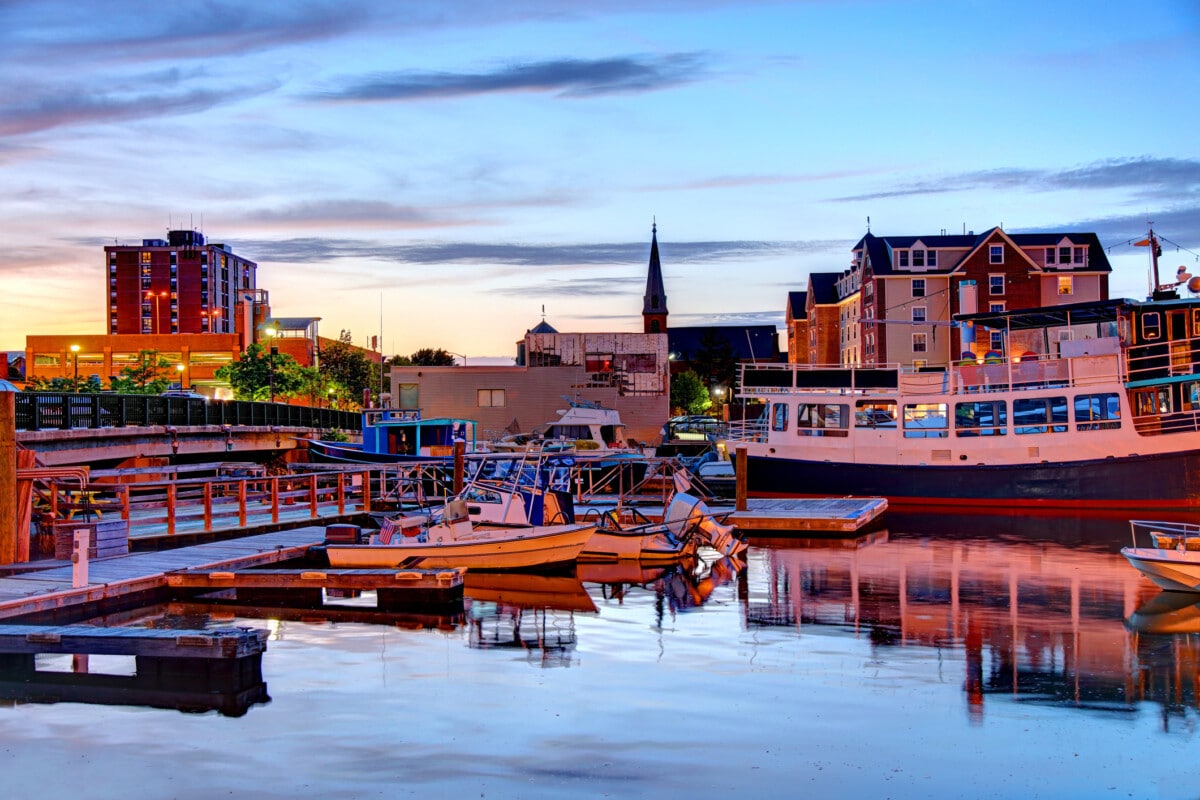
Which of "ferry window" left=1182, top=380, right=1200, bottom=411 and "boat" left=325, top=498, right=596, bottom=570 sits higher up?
"ferry window" left=1182, top=380, right=1200, bottom=411

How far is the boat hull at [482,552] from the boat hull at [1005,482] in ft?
65.7

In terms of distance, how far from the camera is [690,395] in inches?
4547

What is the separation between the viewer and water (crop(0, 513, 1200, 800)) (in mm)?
11273

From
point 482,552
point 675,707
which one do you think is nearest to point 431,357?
point 482,552

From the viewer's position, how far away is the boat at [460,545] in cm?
2322

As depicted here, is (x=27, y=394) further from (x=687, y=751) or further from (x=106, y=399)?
(x=687, y=751)

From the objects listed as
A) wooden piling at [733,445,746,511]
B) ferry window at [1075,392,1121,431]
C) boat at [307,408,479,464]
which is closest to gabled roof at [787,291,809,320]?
boat at [307,408,479,464]

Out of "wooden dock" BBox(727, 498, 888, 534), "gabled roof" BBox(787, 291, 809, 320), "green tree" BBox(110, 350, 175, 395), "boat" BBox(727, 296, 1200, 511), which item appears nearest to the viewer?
"wooden dock" BBox(727, 498, 888, 534)

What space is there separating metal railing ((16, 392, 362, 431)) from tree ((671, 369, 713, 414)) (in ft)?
202

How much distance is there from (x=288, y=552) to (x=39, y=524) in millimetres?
8223

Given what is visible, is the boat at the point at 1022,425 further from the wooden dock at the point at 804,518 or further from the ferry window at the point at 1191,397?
the wooden dock at the point at 804,518

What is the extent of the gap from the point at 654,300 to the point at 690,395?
26.8m

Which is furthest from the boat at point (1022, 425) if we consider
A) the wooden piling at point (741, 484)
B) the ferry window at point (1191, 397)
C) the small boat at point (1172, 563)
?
the small boat at point (1172, 563)

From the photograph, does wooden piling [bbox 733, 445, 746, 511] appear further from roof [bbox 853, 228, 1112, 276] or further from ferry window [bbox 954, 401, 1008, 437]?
roof [bbox 853, 228, 1112, 276]
